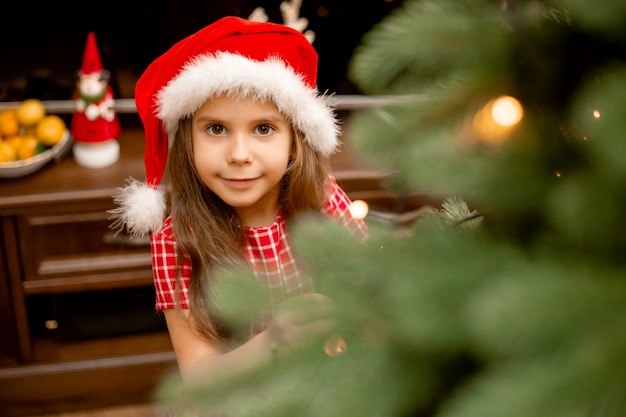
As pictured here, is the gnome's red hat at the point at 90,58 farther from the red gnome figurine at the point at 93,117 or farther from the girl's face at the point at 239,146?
the girl's face at the point at 239,146

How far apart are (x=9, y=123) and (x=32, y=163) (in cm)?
16

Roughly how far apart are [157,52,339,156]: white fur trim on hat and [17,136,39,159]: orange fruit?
75 centimetres

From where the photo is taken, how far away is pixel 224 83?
860 mm

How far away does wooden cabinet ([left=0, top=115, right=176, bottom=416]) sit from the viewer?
151cm

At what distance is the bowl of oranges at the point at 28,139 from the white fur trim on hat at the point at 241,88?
729 mm

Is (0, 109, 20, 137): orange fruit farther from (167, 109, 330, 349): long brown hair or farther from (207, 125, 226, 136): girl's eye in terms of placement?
(207, 125, 226, 136): girl's eye

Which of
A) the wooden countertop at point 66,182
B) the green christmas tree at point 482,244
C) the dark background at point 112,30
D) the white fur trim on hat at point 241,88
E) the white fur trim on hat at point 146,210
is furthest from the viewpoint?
the dark background at point 112,30

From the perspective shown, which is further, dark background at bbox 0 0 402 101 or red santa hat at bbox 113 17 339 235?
dark background at bbox 0 0 402 101

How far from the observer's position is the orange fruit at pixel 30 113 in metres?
1.61

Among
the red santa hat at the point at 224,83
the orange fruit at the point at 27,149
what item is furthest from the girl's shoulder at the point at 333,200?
the orange fruit at the point at 27,149

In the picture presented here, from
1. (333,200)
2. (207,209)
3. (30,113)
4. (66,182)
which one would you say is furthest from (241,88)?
(30,113)

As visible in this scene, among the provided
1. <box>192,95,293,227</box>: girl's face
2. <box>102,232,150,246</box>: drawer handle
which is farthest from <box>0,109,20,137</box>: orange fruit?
<box>192,95,293,227</box>: girl's face

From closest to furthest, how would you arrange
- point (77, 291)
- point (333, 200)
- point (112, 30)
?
point (333, 200) → point (77, 291) → point (112, 30)

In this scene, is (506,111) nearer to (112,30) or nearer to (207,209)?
(207,209)
